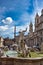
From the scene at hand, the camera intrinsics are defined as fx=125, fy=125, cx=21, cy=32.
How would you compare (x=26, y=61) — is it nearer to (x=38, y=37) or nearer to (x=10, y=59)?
(x=10, y=59)

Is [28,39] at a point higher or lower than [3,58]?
higher

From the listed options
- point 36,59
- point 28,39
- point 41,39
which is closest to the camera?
point 36,59

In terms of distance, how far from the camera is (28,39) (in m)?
55.5

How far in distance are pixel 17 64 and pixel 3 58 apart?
3.05 feet

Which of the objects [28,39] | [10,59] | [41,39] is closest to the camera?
[10,59]

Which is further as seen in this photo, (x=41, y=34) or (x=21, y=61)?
(x=41, y=34)

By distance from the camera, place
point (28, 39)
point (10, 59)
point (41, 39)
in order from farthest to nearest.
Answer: point (28, 39) < point (41, 39) < point (10, 59)

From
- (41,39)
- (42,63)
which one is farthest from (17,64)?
(41,39)

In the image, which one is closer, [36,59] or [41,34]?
[36,59]

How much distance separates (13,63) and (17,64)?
411mm

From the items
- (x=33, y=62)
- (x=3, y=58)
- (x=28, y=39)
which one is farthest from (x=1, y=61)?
(x=28, y=39)

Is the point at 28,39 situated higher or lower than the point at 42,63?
higher

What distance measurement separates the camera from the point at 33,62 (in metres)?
6.58

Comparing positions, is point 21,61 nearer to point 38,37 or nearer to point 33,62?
point 33,62
